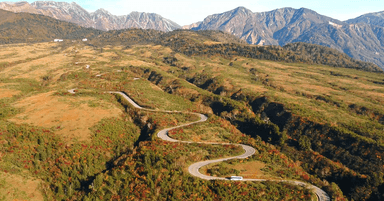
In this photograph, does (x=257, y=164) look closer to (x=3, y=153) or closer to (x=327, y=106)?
(x=3, y=153)

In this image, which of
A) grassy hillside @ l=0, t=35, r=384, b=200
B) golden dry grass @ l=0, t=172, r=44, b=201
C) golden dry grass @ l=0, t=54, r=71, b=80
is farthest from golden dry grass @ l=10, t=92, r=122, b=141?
golden dry grass @ l=0, t=54, r=71, b=80

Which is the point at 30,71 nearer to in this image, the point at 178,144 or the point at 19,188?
the point at 19,188

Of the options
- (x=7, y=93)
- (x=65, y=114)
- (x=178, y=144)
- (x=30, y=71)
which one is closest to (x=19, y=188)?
(x=178, y=144)

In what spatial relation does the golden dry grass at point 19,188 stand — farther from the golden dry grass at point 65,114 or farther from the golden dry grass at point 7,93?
the golden dry grass at point 7,93

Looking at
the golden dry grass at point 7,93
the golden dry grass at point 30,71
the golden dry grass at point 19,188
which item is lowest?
the golden dry grass at point 19,188

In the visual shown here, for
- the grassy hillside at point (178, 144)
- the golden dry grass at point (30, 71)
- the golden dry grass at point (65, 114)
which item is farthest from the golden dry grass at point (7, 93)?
the golden dry grass at point (30, 71)

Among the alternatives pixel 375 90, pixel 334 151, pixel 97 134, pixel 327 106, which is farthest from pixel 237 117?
pixel 375 90
